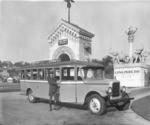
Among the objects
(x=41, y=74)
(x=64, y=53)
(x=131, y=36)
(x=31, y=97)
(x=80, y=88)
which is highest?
(x=131, y=36)

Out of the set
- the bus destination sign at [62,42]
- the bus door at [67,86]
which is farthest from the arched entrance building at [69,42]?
the bus door at [67,86]

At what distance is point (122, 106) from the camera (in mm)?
10227

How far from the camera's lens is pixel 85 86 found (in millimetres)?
9484

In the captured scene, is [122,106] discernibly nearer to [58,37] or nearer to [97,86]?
[97,86]

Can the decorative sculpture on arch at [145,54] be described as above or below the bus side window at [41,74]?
above

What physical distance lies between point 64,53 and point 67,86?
2853 cm

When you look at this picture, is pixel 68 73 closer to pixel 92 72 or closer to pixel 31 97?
pixel 92 72

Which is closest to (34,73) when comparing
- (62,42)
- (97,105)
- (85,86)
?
(85,86)

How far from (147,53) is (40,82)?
2439 centimetres

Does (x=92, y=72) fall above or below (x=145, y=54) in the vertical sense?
below

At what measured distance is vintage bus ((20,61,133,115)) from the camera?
29.4 ft

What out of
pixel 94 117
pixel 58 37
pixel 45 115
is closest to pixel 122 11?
pixel 94 117

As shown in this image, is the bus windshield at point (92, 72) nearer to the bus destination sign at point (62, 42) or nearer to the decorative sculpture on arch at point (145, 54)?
the decorative sculpture on arch at point (145, 54)

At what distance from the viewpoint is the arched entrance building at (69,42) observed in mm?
37281
